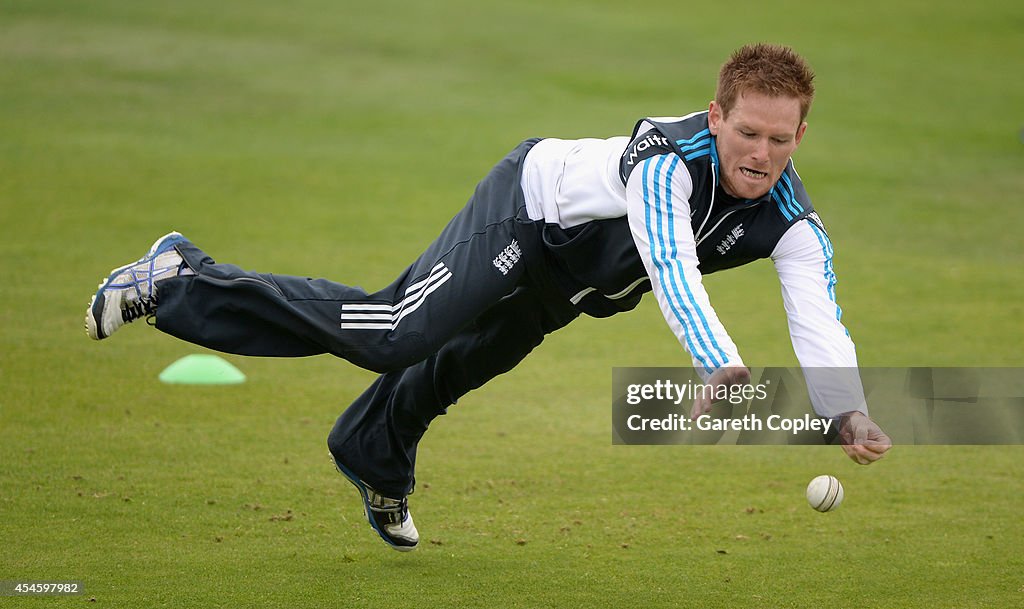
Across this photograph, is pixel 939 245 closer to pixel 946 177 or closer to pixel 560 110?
pixel 946 177

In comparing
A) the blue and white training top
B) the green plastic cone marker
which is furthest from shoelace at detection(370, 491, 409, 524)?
the green plastic cone marker

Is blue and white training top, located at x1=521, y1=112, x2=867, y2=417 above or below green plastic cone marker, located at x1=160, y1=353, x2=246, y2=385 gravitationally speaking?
above

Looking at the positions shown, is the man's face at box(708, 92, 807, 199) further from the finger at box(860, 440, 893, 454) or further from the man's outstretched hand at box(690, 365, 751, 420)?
the finger at box(860, 440, 893, 454)

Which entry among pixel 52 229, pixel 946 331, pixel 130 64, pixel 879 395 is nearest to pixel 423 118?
pixel 130 64

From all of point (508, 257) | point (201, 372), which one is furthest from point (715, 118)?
point (201, 372)

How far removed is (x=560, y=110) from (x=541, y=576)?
11.0m

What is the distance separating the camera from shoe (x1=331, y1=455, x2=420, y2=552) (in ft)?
15.8

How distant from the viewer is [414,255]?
10117 millimetres

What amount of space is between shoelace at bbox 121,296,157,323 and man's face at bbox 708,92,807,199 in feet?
6.53

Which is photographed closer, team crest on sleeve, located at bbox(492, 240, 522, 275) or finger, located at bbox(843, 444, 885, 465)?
finger, located at bbox(843, 444, 885, 465)

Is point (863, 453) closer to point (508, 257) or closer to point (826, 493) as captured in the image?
point (826, 493)

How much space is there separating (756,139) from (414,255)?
6374 mm

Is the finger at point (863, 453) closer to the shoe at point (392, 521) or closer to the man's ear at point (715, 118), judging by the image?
the man's ear at point (715, 118)

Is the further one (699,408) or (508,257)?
(508,257)
